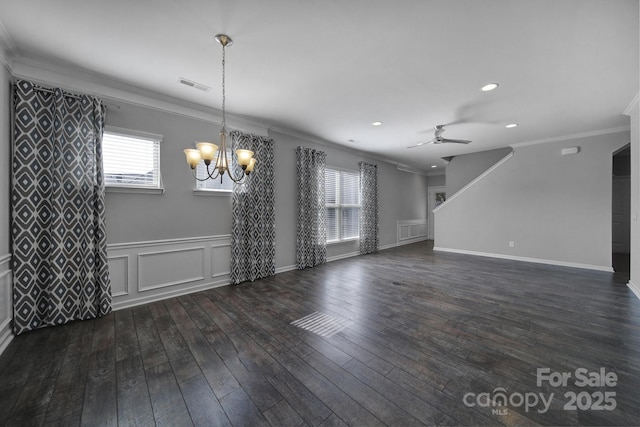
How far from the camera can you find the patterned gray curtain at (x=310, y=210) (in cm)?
505

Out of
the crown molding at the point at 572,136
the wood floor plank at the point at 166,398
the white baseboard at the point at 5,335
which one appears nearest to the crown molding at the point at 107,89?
the white baseboard at the point at 5,335

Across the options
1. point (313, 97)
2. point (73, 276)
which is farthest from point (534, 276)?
point (73, 276)

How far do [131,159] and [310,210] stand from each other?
10.1 feet

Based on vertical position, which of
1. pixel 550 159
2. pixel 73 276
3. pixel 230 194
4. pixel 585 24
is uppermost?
pixel 585 24

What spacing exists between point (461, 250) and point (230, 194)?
6236 millimetres

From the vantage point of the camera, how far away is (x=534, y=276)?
14.7ft

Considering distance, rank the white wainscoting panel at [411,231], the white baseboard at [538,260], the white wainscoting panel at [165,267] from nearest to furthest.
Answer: the white wainscoting panel at [165,267] → the white baseboard at [538,260] → the white wainscoting panel at [411,231]

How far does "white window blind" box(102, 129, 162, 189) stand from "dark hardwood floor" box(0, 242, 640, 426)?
165 centimetres

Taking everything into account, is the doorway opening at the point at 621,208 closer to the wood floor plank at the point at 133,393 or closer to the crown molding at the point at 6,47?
the wood floor plank at the point at 133,393

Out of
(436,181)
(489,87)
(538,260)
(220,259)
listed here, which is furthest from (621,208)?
A: (220,259)

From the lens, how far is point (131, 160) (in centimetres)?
323

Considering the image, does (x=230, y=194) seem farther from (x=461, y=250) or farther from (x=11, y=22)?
(x=461, y=250)

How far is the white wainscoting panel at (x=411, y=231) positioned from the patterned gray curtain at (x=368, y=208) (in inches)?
64.6

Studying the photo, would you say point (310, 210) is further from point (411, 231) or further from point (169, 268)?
point (411, 231)
